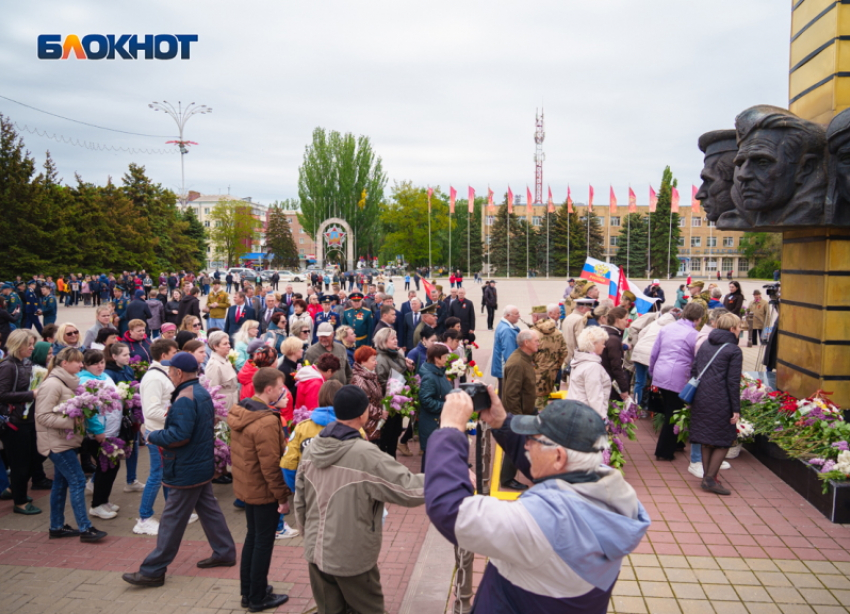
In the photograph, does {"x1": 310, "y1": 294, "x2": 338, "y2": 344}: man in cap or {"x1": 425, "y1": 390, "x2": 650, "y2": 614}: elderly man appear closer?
{"x1": 425, "y1": 390, "x2": 650, "y2": 614}: elderly man

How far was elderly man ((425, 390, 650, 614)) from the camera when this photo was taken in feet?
6.49

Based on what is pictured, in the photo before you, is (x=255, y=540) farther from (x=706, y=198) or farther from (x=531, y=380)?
(x=706, y=198)

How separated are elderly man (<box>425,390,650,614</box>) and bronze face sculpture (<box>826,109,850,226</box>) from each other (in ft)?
19.6

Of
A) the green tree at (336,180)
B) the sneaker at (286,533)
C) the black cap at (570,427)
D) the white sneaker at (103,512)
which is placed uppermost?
the green tree at (336,180)

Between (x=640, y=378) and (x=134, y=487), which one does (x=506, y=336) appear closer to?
(x=640, y=378)

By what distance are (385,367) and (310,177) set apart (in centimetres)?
6515

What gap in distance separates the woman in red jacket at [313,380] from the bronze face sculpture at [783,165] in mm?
5058

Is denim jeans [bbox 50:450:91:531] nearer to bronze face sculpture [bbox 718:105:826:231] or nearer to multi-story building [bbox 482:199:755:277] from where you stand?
bronze face sculpture [bbox 718:105:826:231]

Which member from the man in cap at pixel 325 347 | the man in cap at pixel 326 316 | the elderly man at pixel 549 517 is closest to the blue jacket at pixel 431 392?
the man in cap at pixel 325 347

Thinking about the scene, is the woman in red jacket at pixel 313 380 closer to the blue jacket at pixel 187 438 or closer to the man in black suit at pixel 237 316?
the blue jacket at pixel 187 438

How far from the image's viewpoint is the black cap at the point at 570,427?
2.10 m

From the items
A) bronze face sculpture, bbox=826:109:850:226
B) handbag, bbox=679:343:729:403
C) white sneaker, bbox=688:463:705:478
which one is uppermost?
bronze face sculpture, bbox=826:109:850:226

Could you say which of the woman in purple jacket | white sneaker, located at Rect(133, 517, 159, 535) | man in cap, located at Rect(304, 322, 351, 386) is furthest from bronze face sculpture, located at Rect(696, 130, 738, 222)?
white sneaker, located at Rect(133, 517, 159, 535)

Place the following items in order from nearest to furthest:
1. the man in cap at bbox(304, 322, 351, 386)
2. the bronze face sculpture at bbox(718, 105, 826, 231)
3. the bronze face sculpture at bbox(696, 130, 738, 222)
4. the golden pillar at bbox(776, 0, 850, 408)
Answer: the bronze face sculpture at bbox(718, 105, 826, 231) < the golden pillar at bbox(776, 0, 850, 408) < the man in cap at bbox(304, 322, 351, 386) < the bronze face sculpture at bbox(696, 130, 738, 222)
